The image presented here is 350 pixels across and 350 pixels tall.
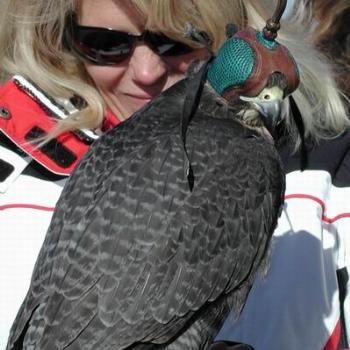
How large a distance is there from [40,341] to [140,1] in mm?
1430

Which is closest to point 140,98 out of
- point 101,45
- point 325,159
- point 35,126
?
point 101,45

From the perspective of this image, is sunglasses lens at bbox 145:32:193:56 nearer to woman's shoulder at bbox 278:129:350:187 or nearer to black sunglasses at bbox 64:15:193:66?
black sunglasses at bbox 64:15:193:66

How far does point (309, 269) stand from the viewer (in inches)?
141

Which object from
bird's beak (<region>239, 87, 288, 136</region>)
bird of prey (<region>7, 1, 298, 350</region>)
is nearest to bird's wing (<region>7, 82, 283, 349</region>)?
bird of prey (<region>7, 1, 298, 350</region>)

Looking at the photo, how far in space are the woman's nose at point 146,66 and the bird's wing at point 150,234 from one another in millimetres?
644

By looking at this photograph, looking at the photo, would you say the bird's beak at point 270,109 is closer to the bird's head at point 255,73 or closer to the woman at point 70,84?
the bird's head at point 255,73

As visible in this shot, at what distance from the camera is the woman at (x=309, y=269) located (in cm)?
354

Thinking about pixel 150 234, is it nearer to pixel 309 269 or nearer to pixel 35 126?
pixel 309 269

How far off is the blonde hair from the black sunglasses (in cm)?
5

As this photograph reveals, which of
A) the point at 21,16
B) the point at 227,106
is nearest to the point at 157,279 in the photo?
the point at 227,106

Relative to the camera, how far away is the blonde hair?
382 centimetres

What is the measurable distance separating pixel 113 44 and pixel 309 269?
1.12 m

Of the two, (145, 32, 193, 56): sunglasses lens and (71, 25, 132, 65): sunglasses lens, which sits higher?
(71, 25, 132, 65): sunglasses lens

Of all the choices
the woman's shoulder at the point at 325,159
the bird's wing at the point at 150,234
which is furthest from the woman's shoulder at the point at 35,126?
the woman's shoulder at the point at 325,159
